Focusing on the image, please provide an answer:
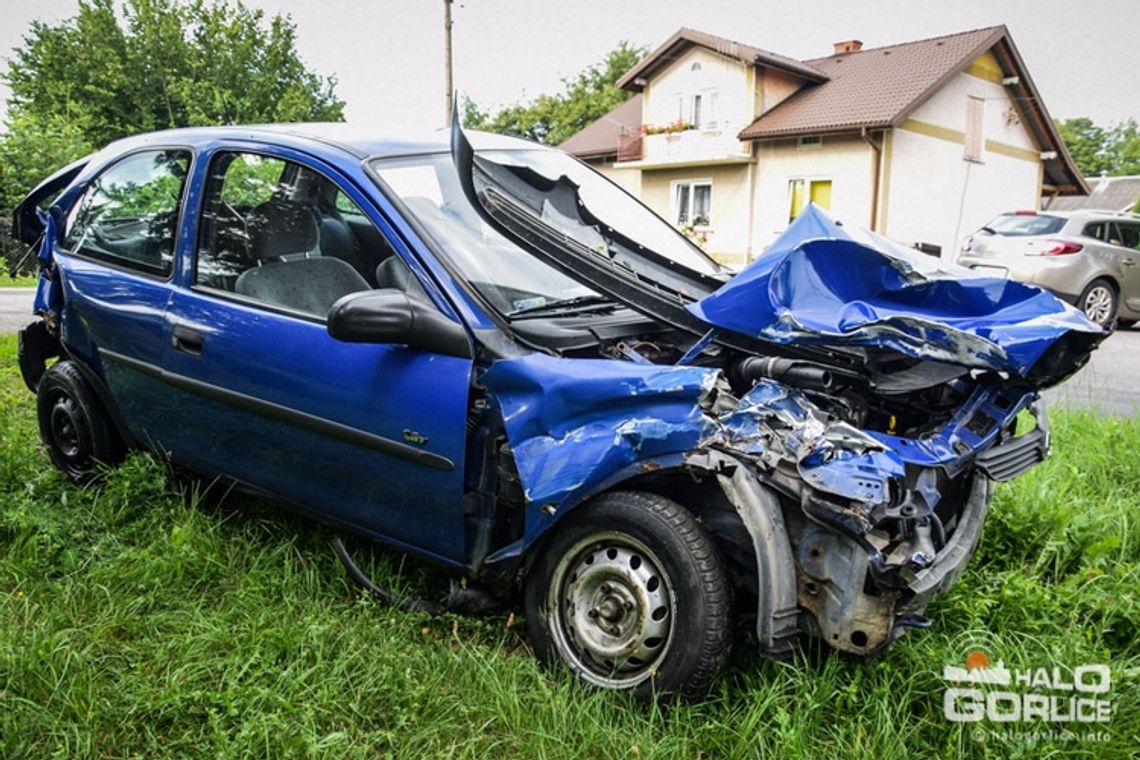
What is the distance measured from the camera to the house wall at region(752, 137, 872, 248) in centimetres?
2145

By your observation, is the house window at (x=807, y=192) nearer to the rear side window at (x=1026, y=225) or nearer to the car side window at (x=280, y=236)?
the rear side window at (x=1026, y=225)

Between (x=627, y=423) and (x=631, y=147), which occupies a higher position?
(x=631, y=147)

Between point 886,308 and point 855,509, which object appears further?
point 886,308

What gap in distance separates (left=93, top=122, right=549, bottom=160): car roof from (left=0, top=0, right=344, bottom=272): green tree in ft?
136

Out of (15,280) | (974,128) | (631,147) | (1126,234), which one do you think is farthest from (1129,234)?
(15,280)

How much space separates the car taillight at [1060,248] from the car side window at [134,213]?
39.6 feet

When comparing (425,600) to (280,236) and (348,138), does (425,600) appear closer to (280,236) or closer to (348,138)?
(280,236)

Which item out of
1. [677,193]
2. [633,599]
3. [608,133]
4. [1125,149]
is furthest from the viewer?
[1125,149]

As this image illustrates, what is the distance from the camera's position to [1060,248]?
1237 cm

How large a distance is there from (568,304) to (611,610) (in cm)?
113

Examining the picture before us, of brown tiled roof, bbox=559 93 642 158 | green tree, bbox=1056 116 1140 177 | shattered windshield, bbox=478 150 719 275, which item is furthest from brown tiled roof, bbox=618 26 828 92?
green tree, bbox=1056 116 1140 177

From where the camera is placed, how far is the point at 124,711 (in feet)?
8.32

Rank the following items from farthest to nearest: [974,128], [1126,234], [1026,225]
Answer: [974,128], [1126,234], [1026,225]

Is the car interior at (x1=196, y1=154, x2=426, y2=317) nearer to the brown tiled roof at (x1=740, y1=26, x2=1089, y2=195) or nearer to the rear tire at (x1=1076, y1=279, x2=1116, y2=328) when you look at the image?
the rear tire at (x1=1076, y1=279, x2=1116, y2=328)
